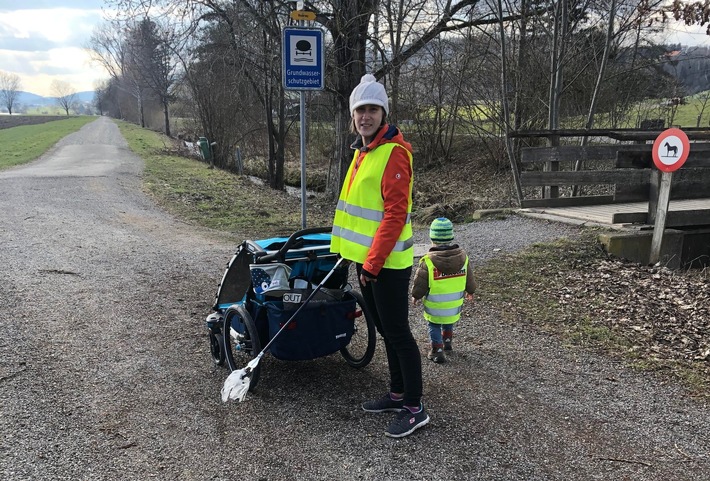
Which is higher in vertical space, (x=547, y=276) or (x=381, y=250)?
(x=381, y=250)

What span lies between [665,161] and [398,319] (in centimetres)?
506

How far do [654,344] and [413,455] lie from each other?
9.23ft

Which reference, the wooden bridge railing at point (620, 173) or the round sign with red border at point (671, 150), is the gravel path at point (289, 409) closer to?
the round sign with red border at point (671, 150)

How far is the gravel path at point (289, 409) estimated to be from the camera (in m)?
2.89

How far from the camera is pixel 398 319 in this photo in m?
3.20

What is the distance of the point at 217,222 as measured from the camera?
1054 centimetres

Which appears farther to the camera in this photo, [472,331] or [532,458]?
[472,331]

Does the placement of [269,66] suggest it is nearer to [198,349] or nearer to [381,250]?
[198,349]

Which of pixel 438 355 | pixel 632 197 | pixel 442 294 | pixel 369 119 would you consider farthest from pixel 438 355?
pixel 632 197

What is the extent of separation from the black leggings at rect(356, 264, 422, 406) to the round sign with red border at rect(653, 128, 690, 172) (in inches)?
191

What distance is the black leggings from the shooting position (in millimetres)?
3131

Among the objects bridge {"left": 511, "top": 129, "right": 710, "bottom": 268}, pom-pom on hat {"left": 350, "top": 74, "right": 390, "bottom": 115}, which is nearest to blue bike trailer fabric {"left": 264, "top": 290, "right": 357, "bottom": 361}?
pom-pom on hat {"left": 350, "top": 74, "right": 390, "bottom": 115}

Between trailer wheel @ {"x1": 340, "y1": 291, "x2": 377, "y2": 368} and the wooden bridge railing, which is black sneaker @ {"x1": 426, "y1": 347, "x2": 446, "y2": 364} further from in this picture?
the wooden bridge railing

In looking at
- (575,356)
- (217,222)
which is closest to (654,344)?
(575,356)
